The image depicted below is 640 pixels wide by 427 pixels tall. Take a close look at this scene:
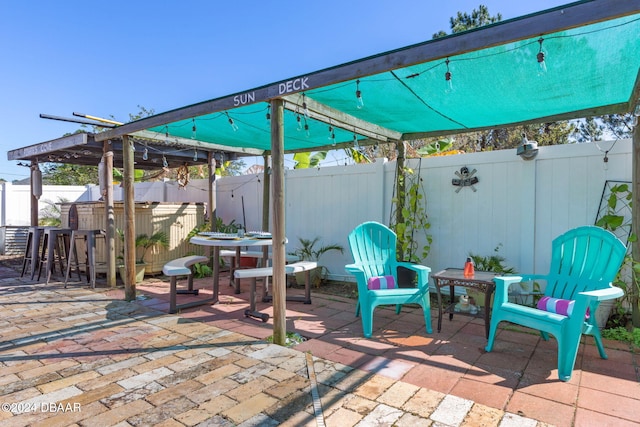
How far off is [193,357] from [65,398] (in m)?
0.88

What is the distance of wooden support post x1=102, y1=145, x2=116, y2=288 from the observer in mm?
5676

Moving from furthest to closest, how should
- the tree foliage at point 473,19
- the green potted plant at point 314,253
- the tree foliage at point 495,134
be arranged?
the tree foliage at point 473,19
the tree foliage at point 495,134
the green potted plant at point 314,253

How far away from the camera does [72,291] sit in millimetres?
5516

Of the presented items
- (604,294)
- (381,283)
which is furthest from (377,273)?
(604,294)

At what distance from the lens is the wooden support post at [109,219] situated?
5676 millimetres

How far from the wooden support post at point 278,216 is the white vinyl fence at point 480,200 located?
2.62 meters

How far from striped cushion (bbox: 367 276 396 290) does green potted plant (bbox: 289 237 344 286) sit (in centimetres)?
200

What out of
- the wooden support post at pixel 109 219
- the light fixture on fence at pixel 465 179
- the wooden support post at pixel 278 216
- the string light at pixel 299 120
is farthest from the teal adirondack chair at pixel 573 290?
the wooden support post at pixel 109 219

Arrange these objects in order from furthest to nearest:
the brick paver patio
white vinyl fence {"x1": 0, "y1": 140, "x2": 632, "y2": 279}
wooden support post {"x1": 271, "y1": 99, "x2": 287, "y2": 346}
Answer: white vinyl fence {"x1": 0, "y1": 140, "x2": 632, "y2": 279} → wooden support post {"x1": 271, "y1": 99, "x2": 287, "y2": 346} → the brick paver patio

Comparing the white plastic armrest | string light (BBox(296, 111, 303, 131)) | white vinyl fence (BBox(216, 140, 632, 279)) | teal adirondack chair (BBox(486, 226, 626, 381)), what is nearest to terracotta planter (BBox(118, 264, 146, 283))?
white vinyl fence (BBox(216, 140, 632, 279))

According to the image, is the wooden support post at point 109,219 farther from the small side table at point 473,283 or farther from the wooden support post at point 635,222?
the wooden support post at point 635,222

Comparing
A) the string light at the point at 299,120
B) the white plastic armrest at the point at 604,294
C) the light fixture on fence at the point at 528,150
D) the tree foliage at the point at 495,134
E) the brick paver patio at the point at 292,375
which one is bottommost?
the brick paver patio at the point at 292,375

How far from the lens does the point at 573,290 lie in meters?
3.21

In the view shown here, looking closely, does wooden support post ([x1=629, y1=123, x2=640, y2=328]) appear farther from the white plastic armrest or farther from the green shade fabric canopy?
the white plastic armrest
